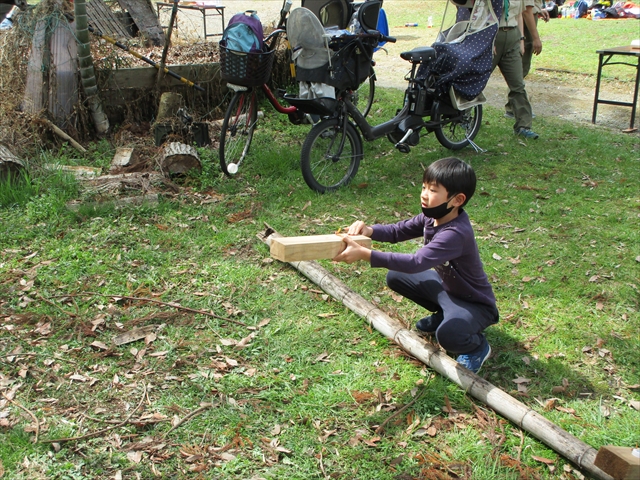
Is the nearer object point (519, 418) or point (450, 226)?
point (519, 418)

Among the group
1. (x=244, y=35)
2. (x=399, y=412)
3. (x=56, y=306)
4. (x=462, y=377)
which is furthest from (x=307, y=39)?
(x=399, y=412)

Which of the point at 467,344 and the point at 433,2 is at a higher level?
the point at 433,2

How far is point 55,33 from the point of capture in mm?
6664

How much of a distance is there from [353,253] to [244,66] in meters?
3.29

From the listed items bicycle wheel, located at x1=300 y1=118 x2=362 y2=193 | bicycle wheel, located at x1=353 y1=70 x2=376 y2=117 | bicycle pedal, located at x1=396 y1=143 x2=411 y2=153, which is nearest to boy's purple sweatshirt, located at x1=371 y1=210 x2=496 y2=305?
bicycle wheel, located at x1=300 y1=118 x2=362 y2=193

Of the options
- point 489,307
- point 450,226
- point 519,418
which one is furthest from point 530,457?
point 450,226

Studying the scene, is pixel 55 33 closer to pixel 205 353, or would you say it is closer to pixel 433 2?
pixel 205 353

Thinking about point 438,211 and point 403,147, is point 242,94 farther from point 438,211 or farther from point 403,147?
point 438,211

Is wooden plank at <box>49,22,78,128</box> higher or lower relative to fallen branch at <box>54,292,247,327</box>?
higher

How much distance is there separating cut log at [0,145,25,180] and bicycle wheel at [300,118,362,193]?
2.71m

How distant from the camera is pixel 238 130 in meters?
6.52

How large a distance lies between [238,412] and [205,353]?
0.58m

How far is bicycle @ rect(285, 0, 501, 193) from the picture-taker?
5.71 m

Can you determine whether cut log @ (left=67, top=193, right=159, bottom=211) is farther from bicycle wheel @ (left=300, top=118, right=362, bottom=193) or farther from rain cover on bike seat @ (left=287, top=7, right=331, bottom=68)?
rain cover on bike seat @ (left=287, top=7, right=331, bottom=68)
